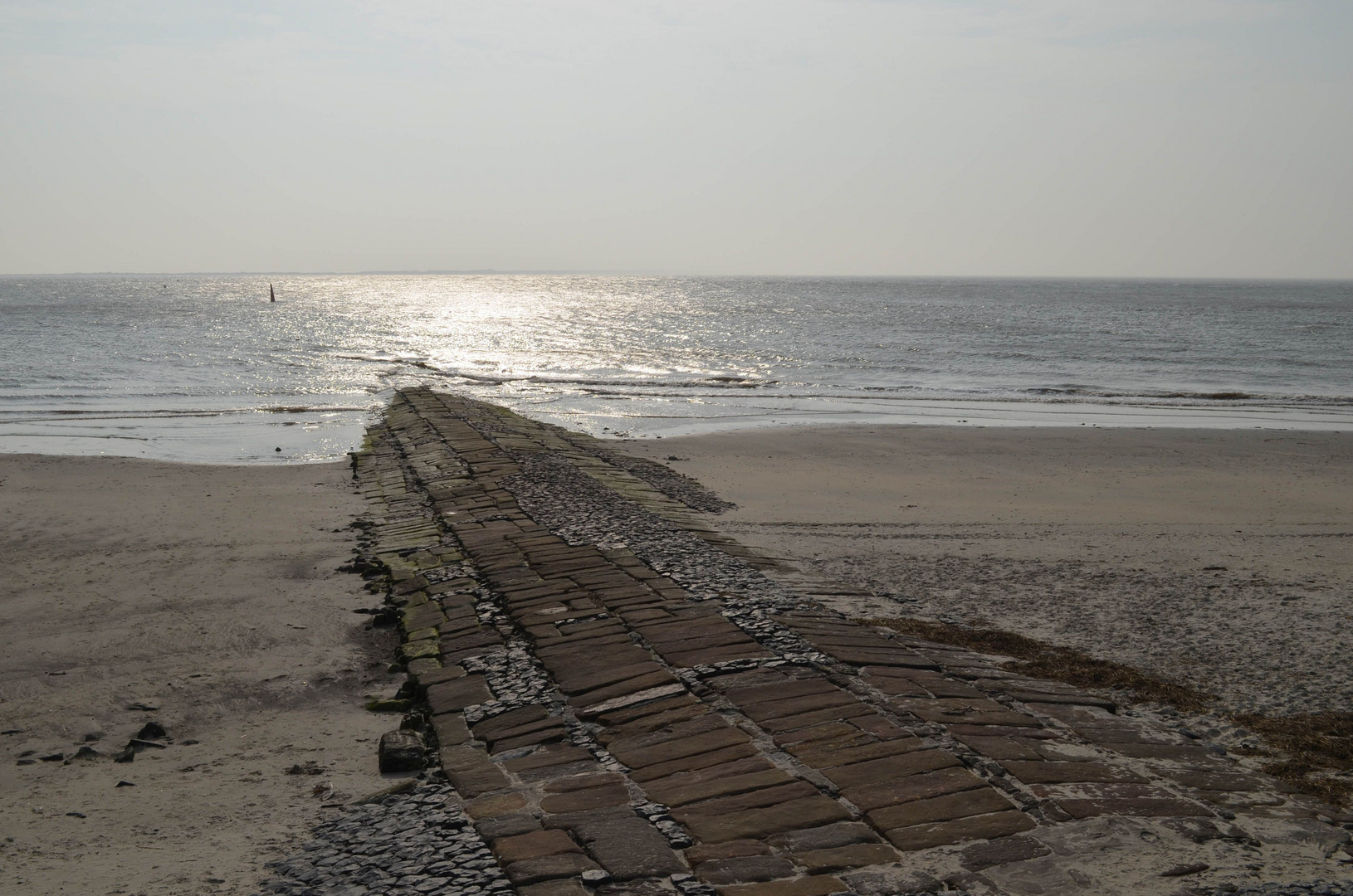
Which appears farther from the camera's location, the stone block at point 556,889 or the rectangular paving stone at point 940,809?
the rectangular paving stone at point 940,809

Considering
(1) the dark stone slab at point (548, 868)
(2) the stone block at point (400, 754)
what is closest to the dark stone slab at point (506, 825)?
(1) the dark stone slab at point (548, 868)

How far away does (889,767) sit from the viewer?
4184 mm

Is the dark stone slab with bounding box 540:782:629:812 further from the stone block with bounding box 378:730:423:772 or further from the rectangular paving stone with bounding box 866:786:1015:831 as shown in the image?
the rectangular paving stone with bounding box 866:786:1015:831

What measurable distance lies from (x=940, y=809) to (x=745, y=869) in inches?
35.5

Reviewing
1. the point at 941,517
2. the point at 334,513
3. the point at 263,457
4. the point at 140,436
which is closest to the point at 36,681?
the point at 334,513

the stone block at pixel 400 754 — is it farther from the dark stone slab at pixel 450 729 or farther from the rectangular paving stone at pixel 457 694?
the rectangular paving stone at pixel 457 694

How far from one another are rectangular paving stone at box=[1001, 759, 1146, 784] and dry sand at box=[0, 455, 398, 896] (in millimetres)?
2997

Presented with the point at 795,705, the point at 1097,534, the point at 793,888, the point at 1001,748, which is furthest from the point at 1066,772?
the point at 1097,534

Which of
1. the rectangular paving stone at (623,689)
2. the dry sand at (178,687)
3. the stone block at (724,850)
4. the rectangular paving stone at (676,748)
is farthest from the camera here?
the rectangular paving stone at (623,689)

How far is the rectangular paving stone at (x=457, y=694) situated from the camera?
16.9 feet

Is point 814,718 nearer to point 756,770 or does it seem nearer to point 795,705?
point 795,705

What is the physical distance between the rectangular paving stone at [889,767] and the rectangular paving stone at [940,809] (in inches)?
8.5

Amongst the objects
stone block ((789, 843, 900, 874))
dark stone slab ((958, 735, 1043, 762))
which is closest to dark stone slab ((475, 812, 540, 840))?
stone block ((789, 843, 900, 874))

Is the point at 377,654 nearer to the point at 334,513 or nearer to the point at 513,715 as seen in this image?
the point at 513,715
